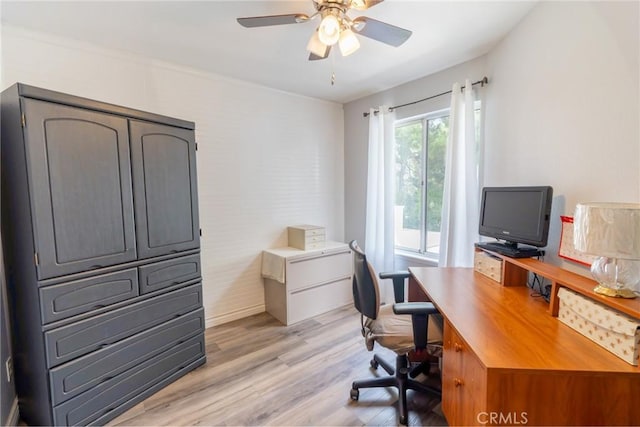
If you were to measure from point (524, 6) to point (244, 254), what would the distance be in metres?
3.02

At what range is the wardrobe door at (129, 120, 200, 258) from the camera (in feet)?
6.25

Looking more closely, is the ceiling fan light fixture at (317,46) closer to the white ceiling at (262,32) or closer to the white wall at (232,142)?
the white ceiling at (262,32)

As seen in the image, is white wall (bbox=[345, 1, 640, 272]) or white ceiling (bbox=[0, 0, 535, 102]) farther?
white ceiling (bbox=[0, 0, 535, 102])

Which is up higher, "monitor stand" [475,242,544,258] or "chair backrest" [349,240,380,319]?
"monitor stand" [475,242,544,258]

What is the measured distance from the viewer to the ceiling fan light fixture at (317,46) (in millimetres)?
1721

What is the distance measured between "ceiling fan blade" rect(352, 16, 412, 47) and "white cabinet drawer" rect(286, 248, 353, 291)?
2.09 m

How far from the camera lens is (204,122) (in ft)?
9.28

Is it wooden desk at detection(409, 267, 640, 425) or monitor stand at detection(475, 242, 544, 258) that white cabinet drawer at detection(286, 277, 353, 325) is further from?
wooden desk at detection(409, 267, 640, 425)

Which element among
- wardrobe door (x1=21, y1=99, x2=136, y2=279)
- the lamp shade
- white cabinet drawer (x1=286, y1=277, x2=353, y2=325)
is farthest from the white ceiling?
white cabinet drawer (x1=286, y1=277, x2=353, y2=325)

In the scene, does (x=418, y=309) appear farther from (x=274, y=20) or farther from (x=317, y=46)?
(x=274, y=20)

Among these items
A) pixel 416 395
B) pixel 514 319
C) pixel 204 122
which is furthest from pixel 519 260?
pixel 204 122

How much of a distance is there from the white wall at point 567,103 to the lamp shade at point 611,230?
1.02 ft

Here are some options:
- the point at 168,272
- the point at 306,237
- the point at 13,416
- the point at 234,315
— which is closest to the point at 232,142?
the point at 306,237

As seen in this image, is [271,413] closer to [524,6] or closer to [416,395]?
[416,395]
